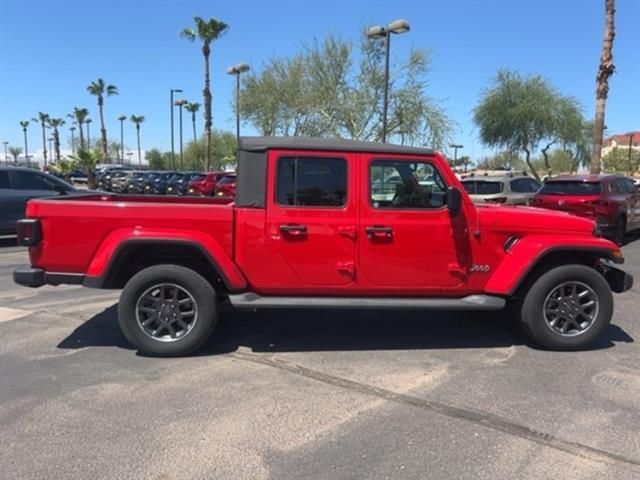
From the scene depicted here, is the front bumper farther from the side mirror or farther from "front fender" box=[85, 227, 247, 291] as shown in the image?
the side mirror

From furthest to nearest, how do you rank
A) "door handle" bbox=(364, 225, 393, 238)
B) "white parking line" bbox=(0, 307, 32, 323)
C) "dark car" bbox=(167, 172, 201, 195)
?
"dark car" bbox=(167, 172, 201, 195), "white parking line" bbox=(0, 307, 32, 323), "door handle" bbox=(364, 225, 393, 238)

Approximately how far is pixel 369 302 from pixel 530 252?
1.47 m

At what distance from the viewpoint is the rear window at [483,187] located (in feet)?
45.3

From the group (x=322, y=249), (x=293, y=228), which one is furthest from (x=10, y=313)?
(x=322, y=249)

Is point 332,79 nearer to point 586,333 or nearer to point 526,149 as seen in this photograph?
point 526,149

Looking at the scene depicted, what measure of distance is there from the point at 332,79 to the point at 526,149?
46.0 ft

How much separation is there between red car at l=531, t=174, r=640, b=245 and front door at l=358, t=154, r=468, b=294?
7.36 m

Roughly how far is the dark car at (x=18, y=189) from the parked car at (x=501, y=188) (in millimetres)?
9001

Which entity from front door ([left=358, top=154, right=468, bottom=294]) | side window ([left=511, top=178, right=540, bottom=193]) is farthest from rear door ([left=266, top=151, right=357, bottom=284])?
side window ([left=511, top=178, right=540, bottom=193])

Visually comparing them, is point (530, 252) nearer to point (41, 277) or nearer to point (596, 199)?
point (41, 277)

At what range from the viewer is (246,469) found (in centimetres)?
318

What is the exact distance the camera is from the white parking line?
6.23 m

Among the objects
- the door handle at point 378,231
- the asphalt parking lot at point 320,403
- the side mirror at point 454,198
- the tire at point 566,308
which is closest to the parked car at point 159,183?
the asphalt parking lot at point 320,403

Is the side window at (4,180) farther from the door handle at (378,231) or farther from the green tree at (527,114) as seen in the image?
the green tree at (527,114)
